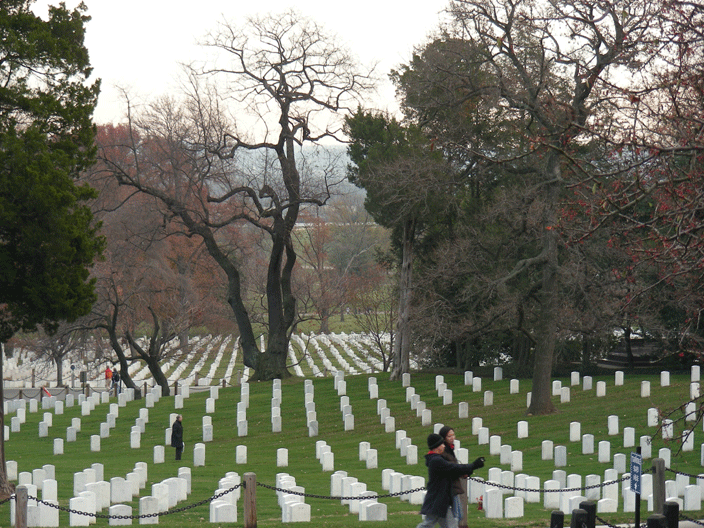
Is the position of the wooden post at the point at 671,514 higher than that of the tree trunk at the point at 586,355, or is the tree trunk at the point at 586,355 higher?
the tree trunk at the point at 586,355

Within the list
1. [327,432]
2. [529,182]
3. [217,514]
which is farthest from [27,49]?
[529,182]

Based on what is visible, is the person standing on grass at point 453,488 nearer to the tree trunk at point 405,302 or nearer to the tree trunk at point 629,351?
the tree trunk at point 405,302

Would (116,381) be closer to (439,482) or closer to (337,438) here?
(337,438)

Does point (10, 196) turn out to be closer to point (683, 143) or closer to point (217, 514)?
point (217, 514)

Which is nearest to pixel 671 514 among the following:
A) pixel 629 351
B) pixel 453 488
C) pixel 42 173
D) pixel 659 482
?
pixel 659 482

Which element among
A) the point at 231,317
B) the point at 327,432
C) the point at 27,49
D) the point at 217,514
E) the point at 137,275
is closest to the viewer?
the point at 217,514

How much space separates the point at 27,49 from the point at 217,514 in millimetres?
8032

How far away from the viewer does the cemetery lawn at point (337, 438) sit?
12.1m

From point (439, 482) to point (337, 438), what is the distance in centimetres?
1274

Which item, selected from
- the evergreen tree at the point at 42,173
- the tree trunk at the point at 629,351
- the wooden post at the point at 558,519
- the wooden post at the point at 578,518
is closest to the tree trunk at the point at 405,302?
the tree trunk at the point at 629,351

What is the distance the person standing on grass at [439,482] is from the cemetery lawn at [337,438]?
175cm

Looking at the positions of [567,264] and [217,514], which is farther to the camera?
[567,264]

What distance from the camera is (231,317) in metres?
50.3

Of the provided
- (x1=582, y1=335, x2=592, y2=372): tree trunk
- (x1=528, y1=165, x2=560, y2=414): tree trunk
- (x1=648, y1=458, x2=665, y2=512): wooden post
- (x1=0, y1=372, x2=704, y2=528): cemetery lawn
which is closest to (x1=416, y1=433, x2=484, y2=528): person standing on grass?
(x1=0, y1=372, x2=704, y2=528): cemetery lawn
